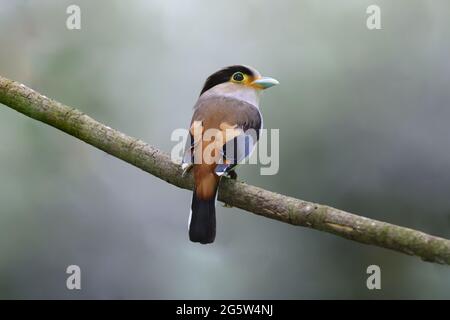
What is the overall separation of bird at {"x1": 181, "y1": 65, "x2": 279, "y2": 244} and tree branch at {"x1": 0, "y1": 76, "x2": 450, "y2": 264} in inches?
2.4

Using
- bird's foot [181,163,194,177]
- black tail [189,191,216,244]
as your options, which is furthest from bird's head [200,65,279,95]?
black tail [189,191,216,244]

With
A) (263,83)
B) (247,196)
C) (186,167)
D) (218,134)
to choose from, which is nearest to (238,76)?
(263,83)

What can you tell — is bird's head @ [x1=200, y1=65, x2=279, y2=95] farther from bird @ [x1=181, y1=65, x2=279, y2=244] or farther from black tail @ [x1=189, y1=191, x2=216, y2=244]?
black tail @ [x1=189, y1=191, x2=216, y2=244]

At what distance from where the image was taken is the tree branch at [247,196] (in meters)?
1.90

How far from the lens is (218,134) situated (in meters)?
2.54

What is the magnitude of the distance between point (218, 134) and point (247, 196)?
391 millimetres

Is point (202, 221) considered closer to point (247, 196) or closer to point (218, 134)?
point (247, 196)

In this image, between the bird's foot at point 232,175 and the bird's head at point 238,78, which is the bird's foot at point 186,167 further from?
the bird's head at point 238,78

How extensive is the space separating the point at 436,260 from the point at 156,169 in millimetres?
1061

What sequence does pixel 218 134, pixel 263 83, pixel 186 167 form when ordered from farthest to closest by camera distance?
1. pixel 263 83
2. pixel 218 134
3. pixel 186 167

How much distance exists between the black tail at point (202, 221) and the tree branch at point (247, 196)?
6 centimetres

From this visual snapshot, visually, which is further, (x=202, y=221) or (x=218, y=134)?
(x=218, y=134)

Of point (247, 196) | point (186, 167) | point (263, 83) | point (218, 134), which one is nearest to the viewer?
point (247, 196)

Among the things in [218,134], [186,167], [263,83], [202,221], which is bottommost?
[202,221]
